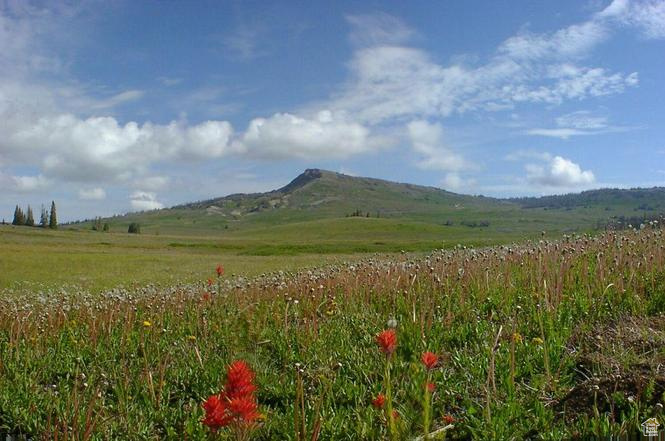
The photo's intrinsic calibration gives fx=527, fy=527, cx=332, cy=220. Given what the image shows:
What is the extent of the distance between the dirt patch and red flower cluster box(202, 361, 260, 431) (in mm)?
2017

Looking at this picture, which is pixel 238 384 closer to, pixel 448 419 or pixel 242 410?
pixel 242 410

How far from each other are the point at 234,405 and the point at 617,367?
290cm

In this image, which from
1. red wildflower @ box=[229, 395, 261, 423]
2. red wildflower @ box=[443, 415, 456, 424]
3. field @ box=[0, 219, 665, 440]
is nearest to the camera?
red wildflower @ box=[229, 395, 261, 423]

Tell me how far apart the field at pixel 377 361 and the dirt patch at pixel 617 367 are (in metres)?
0.01

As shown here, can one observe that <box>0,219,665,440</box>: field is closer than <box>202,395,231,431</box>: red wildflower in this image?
No

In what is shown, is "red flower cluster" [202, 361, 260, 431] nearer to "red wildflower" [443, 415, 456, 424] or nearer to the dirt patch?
"red wildflower" [443, 415, 456, 424]

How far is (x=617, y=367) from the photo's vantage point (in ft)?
12.2

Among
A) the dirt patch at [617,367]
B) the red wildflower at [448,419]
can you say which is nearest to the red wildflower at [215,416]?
the red wildflower at [448,419]

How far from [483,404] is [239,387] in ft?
6.92

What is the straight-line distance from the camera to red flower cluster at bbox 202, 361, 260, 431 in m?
2.16

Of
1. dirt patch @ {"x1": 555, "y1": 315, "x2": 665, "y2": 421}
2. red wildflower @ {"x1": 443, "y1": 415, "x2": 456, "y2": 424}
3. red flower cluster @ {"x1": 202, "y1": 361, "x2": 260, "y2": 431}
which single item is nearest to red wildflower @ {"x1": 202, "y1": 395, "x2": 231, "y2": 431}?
red flower cluster @ {"x1": 202, "y1": 361, "x2": 260, "y2": 431}

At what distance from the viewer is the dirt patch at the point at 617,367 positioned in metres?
3.30

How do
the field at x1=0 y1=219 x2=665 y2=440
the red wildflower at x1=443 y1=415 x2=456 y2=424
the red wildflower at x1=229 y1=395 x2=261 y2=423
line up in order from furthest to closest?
the field at x1=0 y1=219 x2=665 y2=440 → the red wildflower at x1=443 y1=415 x2=456 y2=424 → the red wildflower at x1=229 y1=395 x2=261 y2=423

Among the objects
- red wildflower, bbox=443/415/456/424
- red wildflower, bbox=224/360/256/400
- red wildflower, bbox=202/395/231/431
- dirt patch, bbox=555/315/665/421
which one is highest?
red wildflower, bbox=224/360/256/400
